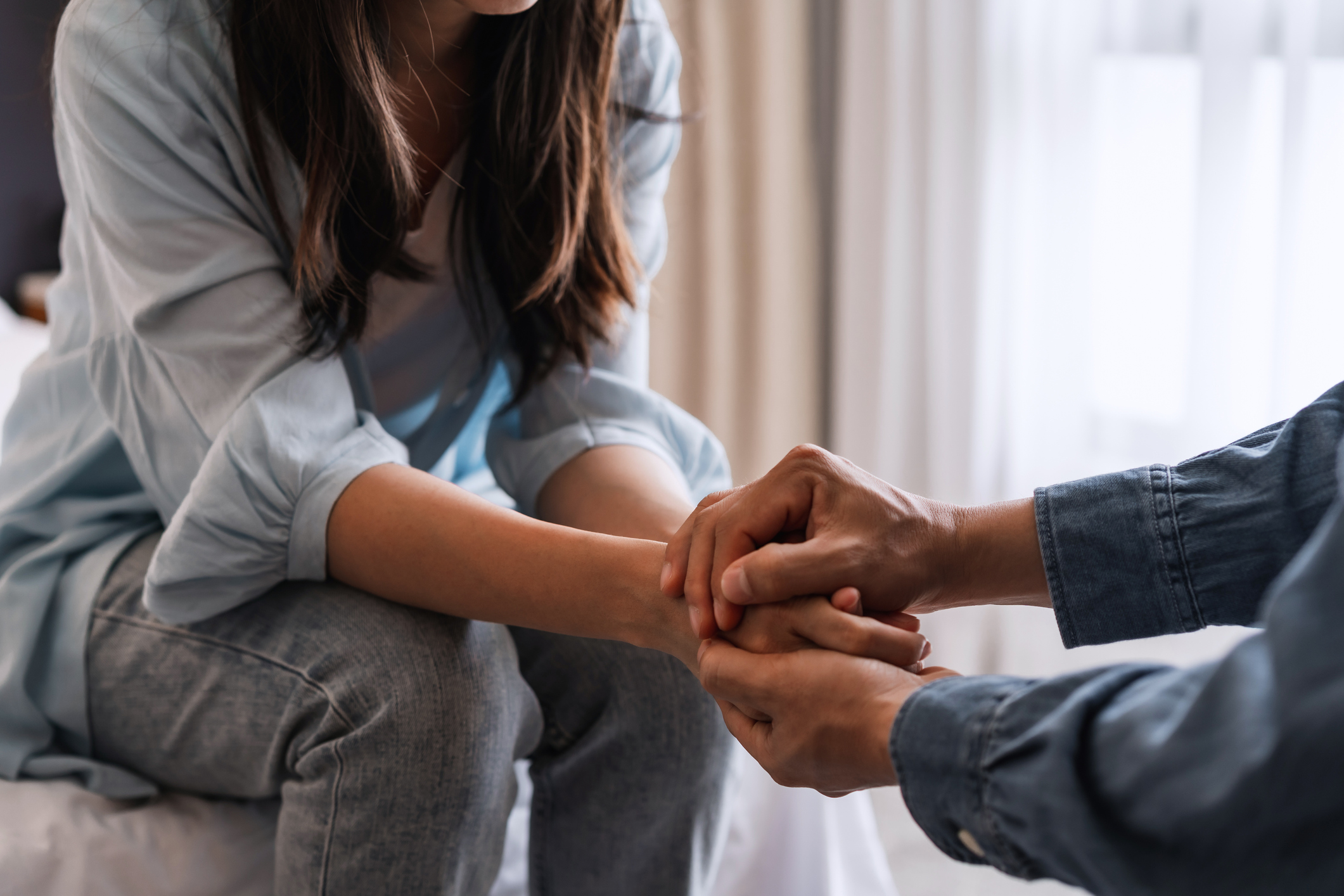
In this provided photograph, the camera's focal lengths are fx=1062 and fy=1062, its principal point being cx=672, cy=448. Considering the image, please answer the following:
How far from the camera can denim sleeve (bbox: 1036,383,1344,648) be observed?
2.31 ft

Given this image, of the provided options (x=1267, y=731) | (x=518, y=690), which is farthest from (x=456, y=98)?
(x=1267, y=731)

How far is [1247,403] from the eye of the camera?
154cm

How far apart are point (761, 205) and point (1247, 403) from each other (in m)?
0.88

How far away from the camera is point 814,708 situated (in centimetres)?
67

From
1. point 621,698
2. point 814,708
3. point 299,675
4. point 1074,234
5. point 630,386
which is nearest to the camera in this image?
point 814,708

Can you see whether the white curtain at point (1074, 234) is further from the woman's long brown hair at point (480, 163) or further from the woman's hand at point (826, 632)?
the woman's hand at point (826, 632)

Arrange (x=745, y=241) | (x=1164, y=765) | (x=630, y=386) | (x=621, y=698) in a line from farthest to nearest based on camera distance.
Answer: (x=745, y=241) → (x=630, y=386) → (x=621, y=698) → (x=1164, y=765)

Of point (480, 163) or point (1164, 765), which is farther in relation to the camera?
point (480, 163)

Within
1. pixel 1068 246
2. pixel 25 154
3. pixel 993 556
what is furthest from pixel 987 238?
pixel 25 154

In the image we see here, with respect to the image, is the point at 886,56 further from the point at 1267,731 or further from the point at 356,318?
the point at 1267,731

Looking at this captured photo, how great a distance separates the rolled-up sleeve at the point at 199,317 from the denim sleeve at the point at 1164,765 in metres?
0.49

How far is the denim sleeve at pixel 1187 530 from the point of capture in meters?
0.70

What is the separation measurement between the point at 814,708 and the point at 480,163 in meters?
0.59

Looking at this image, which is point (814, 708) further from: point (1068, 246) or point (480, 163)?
point (1068, 246)
